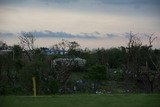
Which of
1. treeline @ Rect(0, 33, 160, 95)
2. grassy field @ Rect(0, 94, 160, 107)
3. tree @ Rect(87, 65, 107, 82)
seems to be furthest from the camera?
tree @ Rect(87, 65, 107, 82)

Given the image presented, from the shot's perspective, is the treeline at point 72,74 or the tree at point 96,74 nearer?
the treeline at point 72,74

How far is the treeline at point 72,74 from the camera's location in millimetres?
16250

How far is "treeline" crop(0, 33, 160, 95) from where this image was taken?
16.2m

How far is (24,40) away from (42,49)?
1.47m

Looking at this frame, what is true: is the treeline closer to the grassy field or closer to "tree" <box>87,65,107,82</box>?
"tree" <box>87,65,107,82</box>

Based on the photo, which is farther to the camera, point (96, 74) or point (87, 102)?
point (96, 74)

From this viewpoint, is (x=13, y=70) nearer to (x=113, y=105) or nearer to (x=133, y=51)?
(x=133, y=51)

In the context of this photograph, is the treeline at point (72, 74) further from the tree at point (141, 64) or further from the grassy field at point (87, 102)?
the grassy field at point (87, 102)

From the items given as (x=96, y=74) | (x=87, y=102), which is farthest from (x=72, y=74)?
(x=87, y=102)

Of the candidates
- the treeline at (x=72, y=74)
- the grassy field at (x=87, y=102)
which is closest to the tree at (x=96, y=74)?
the treeline at (x=72, y=74)

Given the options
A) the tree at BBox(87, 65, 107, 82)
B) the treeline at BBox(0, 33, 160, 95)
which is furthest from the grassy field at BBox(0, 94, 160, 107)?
the tree at BBox(87, 65, 107, 82)

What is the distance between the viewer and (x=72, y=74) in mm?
22516

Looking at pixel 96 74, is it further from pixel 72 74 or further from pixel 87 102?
pixel 87 102

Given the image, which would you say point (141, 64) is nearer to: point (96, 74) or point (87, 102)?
point (96, 74)
